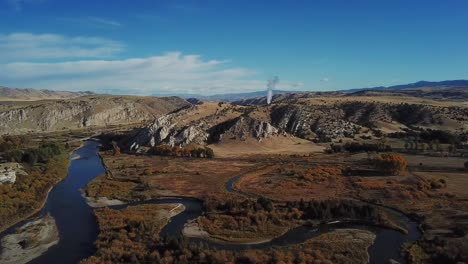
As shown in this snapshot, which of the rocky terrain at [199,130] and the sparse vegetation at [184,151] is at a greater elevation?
Result: the rocky terrain at [199,130]

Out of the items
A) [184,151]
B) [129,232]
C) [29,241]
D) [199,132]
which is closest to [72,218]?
[29,241]

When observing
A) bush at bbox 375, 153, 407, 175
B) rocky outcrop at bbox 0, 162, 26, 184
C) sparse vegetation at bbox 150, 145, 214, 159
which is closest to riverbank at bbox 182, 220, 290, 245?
bush at bbox 375, 153, 407, 175

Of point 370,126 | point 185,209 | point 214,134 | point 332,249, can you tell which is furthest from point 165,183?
point 370,126

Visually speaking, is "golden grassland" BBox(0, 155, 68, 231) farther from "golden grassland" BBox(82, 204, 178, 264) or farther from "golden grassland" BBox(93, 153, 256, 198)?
"golden grassland" BBox(82, 204, 178, 264)

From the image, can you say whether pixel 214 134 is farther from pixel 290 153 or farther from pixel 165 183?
pixel 165 183

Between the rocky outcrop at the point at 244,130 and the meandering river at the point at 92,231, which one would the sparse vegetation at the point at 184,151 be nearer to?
the rocky outcrop at the point at 244,130

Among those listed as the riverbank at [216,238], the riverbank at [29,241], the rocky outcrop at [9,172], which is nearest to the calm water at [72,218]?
the riverbank at [29,241]

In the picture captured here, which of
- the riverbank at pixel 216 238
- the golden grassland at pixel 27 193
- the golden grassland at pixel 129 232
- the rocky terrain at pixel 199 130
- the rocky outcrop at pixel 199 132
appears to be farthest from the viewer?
the rocky terrain at pixel 199 130

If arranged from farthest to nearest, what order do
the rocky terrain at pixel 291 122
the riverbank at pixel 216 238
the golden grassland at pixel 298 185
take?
the rocky terrain at pixel 291 122 → the golden grassland at pixel 298 185 → the riverbank at pixel 216 238

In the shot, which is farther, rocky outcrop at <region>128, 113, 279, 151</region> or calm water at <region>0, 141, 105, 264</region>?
rocky outcrop at <region>128, 113, 279, 151</region>

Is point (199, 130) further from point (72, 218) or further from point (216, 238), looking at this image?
point (216, 238)
